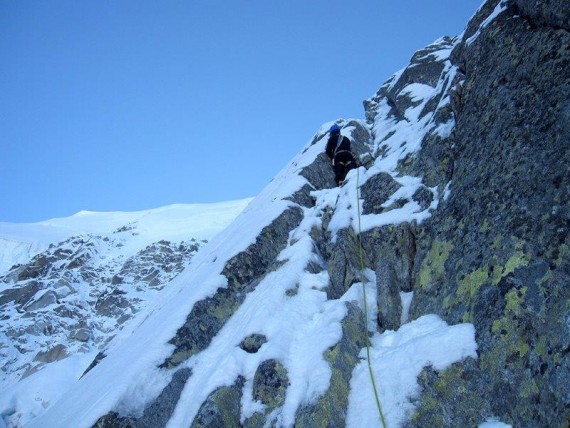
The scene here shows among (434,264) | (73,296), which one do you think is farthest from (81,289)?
(434,264)

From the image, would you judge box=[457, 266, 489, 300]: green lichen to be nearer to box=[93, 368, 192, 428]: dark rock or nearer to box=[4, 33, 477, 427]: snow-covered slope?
box=[4, 33, 477, 427]: snow-covered slope

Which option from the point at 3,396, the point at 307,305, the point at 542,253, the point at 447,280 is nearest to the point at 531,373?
the point at 542,253

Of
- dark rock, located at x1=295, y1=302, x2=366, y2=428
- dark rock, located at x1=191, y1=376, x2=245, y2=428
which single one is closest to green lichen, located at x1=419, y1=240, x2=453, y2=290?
dark rock, located at x1=295, y1=302, x2=366, y2=428

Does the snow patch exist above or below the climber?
below

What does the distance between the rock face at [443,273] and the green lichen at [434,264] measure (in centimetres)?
3

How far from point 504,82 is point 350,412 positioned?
24.7 ft

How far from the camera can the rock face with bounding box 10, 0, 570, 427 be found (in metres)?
5.28

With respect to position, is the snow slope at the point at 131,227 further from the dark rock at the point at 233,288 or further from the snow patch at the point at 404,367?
the snow patch at the point at 404,367

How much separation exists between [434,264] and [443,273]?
417 millimetres

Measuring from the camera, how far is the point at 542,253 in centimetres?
550

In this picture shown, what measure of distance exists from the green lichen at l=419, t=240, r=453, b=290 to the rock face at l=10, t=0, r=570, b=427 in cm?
3

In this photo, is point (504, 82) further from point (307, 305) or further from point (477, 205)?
point (307, 305)

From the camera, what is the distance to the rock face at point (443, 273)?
17.3ft

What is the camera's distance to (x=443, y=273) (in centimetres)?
733
